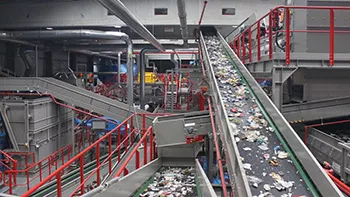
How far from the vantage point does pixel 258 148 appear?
12.6ft

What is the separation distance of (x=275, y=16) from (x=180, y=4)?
224 centimetres

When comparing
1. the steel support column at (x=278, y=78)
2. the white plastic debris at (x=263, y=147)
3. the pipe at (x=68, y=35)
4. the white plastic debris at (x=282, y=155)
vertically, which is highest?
the pipe at (x=68, y=35)

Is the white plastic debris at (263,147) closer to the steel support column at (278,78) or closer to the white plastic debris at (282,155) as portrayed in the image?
the white plastic debris at (282,155)

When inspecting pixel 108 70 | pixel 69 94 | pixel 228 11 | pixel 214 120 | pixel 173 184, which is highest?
pixel 228 11

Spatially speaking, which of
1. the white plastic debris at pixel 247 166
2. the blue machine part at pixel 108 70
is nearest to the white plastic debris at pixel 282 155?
the white plastic debris at pixel 247 166

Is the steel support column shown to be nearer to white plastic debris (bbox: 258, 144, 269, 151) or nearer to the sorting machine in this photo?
the sorting machine

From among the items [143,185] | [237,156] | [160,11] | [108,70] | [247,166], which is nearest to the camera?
[237,156]

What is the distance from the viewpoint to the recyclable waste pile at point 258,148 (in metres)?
3.12

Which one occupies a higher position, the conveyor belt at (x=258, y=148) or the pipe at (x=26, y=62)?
the pipe at (x=26, y=62)

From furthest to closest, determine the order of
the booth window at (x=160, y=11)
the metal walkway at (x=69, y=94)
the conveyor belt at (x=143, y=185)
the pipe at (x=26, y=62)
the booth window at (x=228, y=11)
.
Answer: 1. the pipe at (x=26, y=62)
2. the booth window at (x=228, y=11)
3. the booth window at (x=160, y=11)
4. the metal walkway at (x=69, y=94)
5. the conveyor belt at (x=143, y=185)

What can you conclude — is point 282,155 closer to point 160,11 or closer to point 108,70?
point 160,11

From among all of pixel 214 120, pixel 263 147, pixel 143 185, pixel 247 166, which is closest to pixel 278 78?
pixel 214 120

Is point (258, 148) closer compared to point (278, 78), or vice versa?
point (258, 148)

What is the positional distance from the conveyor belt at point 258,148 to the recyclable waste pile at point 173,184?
1598 millimetres
